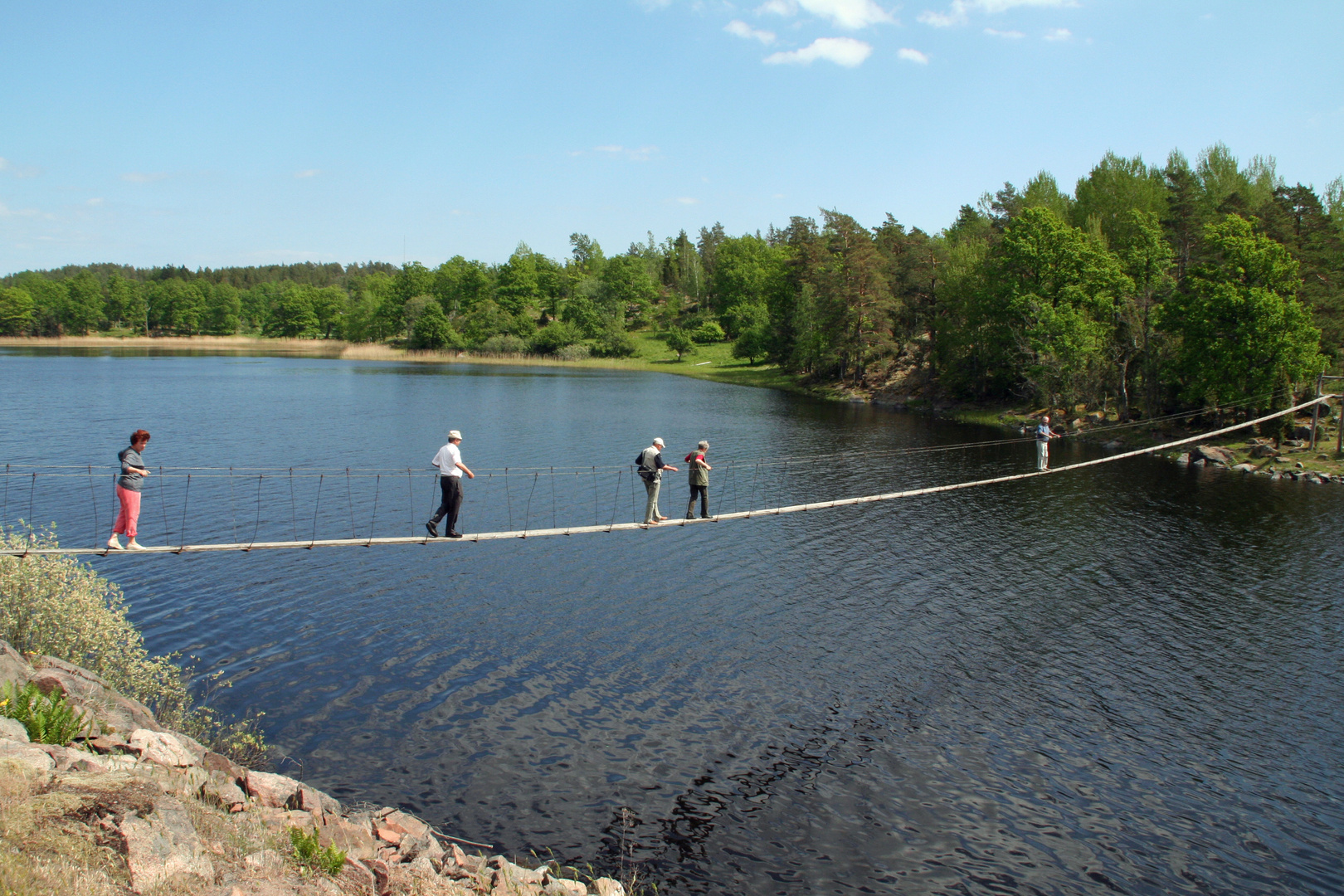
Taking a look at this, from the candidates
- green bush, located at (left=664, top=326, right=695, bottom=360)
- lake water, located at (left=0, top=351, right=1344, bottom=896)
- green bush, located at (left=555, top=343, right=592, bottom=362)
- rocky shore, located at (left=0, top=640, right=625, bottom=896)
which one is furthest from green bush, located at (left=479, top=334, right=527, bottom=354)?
rocky shore, located at (left=0, top=640, right=625, bottom=896)

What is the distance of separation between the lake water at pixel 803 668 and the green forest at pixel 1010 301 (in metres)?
11.8

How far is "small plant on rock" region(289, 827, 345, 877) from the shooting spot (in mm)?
8719

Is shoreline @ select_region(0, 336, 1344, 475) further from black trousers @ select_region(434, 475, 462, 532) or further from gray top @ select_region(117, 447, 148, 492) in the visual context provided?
gray top @ select_region(117, 447, 148, 492)

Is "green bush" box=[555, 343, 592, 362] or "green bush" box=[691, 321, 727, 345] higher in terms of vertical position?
"green bush" box=[691, 321, 727, 345]

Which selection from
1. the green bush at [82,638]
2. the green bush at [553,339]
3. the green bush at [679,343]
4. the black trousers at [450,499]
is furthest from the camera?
the green bush at [553,339]

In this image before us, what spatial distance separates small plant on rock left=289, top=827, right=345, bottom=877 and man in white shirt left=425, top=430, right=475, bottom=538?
716cm

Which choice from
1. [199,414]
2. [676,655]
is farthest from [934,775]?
[199,414]

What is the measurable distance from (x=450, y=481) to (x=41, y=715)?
7.50 meters

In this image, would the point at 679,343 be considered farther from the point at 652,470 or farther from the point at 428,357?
the point at 652,470

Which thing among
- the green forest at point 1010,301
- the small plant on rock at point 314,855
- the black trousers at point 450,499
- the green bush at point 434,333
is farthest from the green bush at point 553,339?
the small plant on rock at point 314,855

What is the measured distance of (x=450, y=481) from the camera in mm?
16188

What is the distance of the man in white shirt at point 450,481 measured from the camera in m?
15.9

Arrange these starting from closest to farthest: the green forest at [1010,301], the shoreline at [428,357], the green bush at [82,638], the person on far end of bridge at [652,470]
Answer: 1. the green bush at [82,638]
2. the person on far end of bridge at [652,470]
3. the green forest at [1010,301]
4. the shoreline at [428,357]

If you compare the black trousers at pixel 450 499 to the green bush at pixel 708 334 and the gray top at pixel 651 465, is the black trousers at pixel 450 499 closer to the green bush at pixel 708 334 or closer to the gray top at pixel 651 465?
the gray top at pixel 651 465
